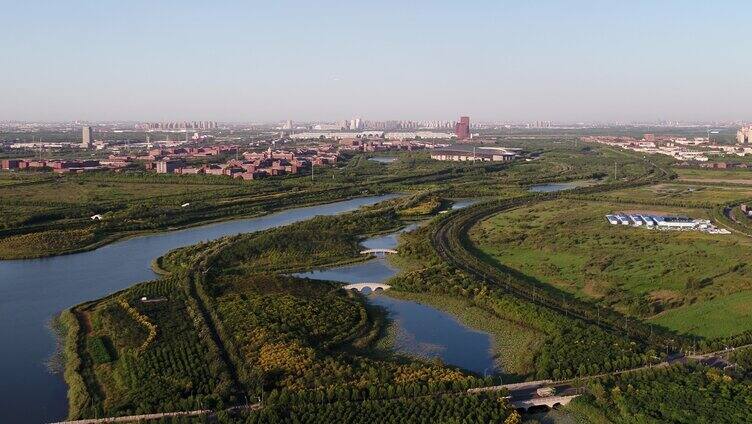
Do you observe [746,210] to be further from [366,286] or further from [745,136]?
→ [745,136]

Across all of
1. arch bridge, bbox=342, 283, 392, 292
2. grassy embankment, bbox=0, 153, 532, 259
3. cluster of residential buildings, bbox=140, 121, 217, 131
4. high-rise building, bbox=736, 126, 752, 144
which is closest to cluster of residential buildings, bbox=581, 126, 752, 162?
high-rise building, bbox=736, 126, 752, 144

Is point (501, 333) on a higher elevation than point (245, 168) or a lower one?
lower

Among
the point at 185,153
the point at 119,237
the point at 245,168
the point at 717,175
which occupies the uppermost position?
the point at 185,153

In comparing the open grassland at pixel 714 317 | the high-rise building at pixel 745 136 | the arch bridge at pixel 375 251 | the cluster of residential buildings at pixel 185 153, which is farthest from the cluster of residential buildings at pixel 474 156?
the open grassland at pixel 714 317

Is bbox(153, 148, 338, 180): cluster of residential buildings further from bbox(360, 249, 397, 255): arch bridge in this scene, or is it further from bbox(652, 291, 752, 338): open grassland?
bbox(652, 291, 752, 338): open grassland

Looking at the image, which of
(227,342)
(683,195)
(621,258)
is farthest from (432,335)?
(683,195)

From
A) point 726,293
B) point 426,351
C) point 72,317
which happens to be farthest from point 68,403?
point 726,293

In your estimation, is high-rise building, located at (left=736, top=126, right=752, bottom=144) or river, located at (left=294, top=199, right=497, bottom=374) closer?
river, located at (left=294, top=199, right=497, bottom=374)
